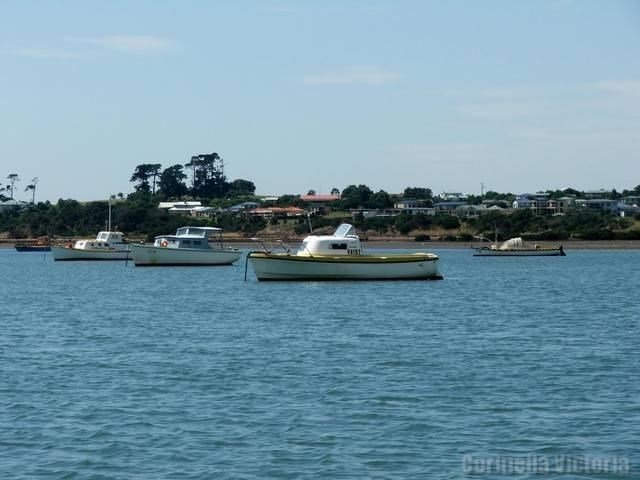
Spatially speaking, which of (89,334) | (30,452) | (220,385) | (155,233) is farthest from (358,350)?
(155,233)

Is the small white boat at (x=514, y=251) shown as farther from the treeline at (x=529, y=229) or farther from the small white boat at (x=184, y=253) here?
the small white boat at (x=184, y=253)

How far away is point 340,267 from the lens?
6919 cm

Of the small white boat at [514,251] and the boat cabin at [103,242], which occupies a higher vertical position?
the boat cabin at [103,242]

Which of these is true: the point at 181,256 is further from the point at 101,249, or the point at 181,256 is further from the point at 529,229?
the point at 529,229

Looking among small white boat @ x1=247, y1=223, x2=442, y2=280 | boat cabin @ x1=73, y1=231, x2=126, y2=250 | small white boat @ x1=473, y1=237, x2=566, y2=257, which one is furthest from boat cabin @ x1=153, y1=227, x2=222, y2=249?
small white boat @ x1=473, y1=237, x2=566, y2=257

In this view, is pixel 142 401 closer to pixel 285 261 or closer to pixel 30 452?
pixel 30 452

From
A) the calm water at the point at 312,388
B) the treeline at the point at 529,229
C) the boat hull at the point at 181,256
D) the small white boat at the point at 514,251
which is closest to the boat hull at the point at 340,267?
the calm water at the point at 312,388

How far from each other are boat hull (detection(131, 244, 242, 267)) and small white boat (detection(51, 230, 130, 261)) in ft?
52.1

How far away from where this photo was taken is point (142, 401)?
2570cm

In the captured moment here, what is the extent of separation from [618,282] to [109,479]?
6519 cm

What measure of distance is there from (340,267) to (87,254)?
58477mm

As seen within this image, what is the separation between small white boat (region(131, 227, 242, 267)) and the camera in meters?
101

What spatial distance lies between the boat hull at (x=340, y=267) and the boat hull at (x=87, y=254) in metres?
47.0

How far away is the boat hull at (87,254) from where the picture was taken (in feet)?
394
